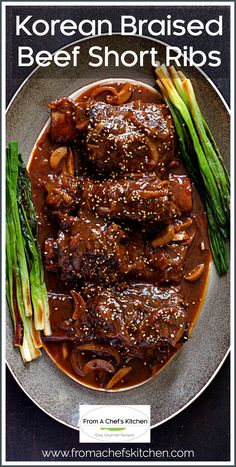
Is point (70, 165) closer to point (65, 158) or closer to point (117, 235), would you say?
point (65, 158)

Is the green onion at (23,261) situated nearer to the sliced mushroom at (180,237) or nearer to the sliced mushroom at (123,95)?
the sliced mushroom at (123,95)


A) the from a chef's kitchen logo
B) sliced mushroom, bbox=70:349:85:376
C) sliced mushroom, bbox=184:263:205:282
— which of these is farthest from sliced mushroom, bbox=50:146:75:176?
the from a chef's kitchen logo

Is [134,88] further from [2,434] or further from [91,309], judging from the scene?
[2,434]

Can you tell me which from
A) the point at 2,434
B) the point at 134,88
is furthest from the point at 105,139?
the point at 2,434

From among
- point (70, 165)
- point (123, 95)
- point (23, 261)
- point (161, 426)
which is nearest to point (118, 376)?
point (161, 426)

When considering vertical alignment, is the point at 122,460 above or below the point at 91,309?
below

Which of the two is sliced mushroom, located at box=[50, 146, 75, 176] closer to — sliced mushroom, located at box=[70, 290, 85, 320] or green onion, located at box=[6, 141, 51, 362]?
green onion, located at box=[6, 141, 51, 362]

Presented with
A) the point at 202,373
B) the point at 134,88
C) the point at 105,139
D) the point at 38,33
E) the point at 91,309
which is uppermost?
the point at 38,33
